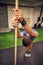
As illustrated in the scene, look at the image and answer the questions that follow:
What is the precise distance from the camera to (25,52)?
79 centimetres

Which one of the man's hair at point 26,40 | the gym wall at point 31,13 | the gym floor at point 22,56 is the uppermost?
the gym wall at point 31,13

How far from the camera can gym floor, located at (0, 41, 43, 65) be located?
0.80 m

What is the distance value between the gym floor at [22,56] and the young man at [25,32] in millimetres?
31

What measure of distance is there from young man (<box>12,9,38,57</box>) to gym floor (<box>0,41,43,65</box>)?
0.10 ft

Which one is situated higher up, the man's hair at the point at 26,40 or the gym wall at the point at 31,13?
the gym wall at the point at 31,13

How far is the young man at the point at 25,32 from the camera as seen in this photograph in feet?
1.60

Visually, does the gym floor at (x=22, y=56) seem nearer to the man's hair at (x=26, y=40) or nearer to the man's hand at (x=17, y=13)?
the man's hair at (x=26, y=40)

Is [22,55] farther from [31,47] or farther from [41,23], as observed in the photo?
[41,23]

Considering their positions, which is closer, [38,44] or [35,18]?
[35,18]

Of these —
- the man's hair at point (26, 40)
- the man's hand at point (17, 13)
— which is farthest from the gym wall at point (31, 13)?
the man's hand at point (17, 13)

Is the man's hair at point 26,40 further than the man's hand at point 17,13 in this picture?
Yes

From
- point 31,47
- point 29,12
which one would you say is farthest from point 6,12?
point 31,47

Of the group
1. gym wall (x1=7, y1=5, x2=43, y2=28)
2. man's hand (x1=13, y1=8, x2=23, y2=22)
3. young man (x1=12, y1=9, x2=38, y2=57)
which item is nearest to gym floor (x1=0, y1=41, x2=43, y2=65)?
young man (x1=12, y1=9, x2=38, y2=57)

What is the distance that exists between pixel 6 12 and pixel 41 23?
0.69 feet
